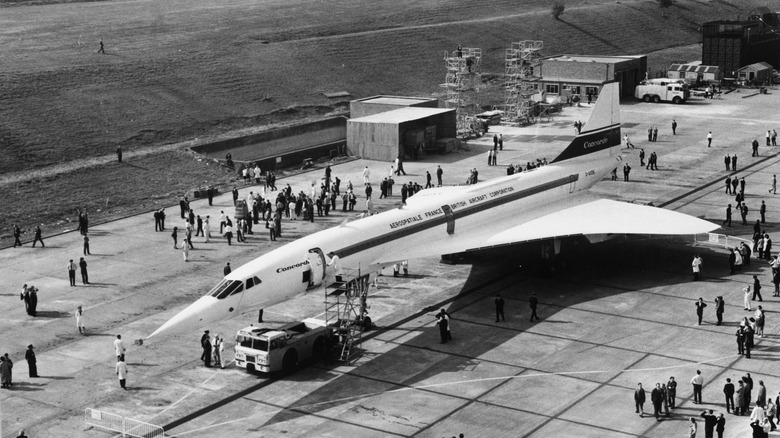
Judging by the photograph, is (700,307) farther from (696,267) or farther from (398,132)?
(398,132)

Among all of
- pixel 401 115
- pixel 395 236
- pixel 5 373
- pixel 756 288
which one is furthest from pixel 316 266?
pixel 401 115

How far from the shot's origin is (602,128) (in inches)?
2259

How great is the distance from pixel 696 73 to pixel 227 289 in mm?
85076

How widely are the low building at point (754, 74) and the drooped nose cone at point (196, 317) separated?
291 ft

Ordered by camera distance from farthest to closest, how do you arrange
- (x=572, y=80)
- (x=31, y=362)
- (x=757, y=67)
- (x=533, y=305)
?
1. (x=757, y=67)
2. (x=572, y=80)
3. (x=533, y=305)
4. (x=31, y=362)

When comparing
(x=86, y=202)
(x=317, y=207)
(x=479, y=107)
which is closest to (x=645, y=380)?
(x=317, y=207)

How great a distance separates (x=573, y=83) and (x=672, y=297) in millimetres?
58431

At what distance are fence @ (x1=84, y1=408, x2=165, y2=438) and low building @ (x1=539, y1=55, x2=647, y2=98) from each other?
7429cm

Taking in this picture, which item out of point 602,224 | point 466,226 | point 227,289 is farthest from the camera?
point 602,224

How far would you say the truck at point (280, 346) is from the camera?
124ft

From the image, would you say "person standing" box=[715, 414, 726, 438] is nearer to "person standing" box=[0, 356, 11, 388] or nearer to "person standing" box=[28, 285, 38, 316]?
"person standing" box=[0, 356, 11, 388]

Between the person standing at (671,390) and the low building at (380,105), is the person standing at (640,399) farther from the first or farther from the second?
the low building at (380,105)

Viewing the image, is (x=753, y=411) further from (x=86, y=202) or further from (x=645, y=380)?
(x=86, y=202)

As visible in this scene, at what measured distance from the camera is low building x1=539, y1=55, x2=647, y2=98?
10050cm
